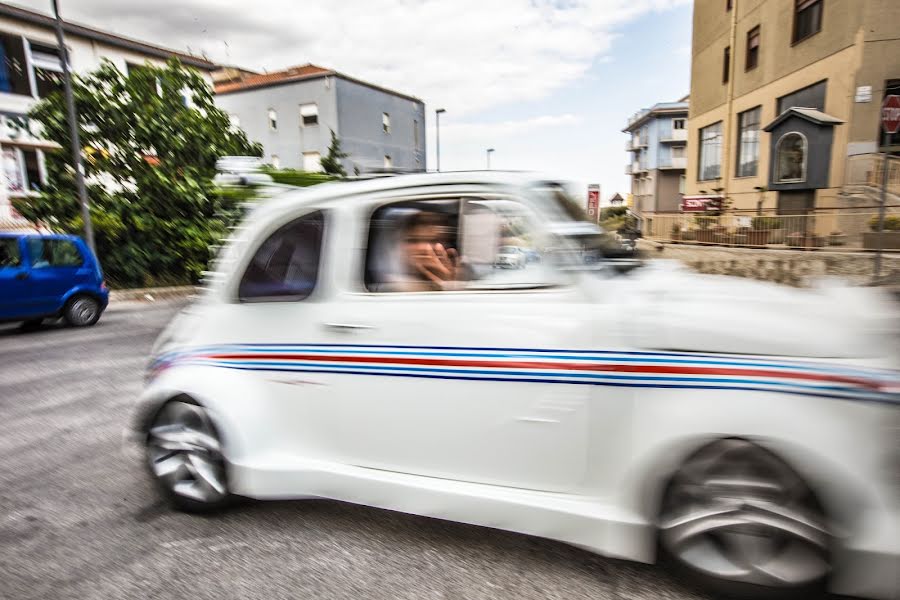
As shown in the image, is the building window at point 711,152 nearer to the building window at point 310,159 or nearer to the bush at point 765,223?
the bush at point 765,223

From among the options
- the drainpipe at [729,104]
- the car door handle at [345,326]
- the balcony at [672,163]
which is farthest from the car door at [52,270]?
the balcony at [672,163]

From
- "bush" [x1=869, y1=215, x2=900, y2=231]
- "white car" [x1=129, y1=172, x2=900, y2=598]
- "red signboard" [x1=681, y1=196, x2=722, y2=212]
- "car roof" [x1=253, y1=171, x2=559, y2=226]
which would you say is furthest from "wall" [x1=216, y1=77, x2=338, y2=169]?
"white car" [x1=129, y1=172, x2=900, y2=598]

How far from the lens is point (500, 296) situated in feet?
8.47

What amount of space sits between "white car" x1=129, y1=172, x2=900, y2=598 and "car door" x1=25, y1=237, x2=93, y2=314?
8.15 m

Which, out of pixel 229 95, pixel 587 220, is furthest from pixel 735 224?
pixel 229 95

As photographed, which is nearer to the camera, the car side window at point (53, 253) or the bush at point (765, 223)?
the car side window at point (53, 253)

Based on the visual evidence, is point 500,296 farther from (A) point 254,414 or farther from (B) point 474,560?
(A) point 254,414

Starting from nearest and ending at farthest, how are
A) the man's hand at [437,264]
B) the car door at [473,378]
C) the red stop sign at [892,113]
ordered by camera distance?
1. the car door at [473,378]
2. the man's hand at [437,264]
3. the red stop sign at [892,113]

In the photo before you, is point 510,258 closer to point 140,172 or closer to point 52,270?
point 52,270

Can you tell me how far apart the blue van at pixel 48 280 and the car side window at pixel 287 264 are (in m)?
8.55

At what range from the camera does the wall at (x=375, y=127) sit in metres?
35.2

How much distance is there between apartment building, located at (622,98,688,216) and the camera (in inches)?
2248

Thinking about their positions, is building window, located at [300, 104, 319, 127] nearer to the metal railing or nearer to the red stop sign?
the metal railing

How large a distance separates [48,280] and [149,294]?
5.32m
